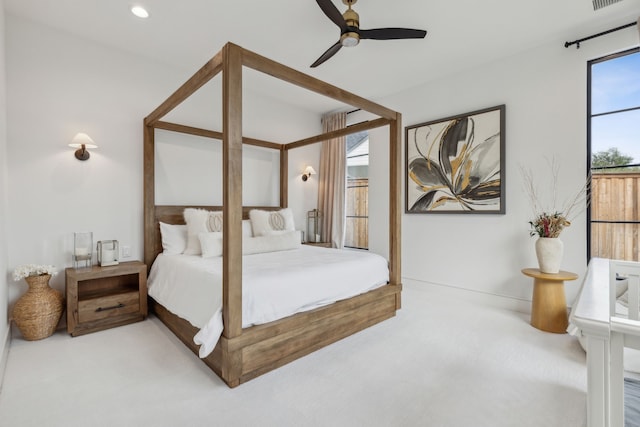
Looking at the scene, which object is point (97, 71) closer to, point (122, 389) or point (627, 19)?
point (122, 389)

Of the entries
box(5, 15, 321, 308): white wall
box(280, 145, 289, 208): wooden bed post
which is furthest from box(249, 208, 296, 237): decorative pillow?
box(5, 15, 321, 308): white wall

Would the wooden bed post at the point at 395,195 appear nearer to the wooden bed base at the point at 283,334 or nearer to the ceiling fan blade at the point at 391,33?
the wooden bed base at the point at 283,334

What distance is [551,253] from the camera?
109 inches

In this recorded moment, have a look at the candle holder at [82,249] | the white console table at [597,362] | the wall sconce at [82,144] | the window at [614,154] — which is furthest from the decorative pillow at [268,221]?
the window at [614,154]

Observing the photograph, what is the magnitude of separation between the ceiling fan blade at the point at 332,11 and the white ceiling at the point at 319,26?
0.36 metres

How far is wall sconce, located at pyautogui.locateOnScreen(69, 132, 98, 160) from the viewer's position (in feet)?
9.04

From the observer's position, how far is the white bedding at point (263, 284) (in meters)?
1.99

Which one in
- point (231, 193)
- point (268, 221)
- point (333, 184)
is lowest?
point (268, 221)

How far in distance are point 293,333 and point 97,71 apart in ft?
10.7

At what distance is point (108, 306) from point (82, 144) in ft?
5.06

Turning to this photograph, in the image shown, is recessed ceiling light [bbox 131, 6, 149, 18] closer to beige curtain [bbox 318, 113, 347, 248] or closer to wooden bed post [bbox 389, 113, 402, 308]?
wooden bed post [bbox 389, 113, 402, 308]

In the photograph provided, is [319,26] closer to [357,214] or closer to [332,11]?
[332,11]


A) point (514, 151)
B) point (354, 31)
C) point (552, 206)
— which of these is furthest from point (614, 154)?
point (354, 31)

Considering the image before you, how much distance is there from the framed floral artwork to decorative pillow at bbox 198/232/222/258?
2.62 metres
